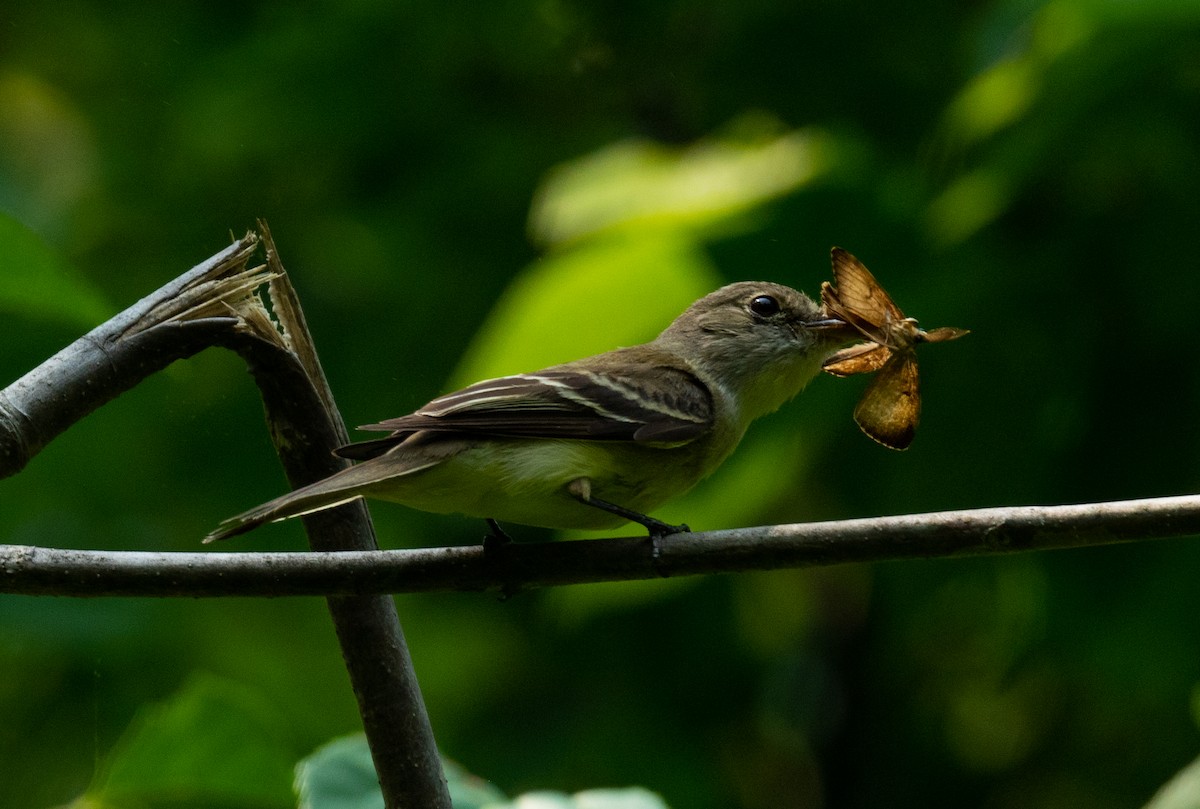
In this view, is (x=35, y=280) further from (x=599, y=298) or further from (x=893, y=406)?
(x=893, y=406)

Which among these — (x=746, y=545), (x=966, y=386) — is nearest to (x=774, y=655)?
(x=966, y=386)

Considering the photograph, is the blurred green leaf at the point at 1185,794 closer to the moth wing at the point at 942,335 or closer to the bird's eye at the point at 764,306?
the moth wing at the point at 942,335

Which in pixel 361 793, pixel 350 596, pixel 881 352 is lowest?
pixel 361 793

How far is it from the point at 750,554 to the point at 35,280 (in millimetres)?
1904

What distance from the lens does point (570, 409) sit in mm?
3846

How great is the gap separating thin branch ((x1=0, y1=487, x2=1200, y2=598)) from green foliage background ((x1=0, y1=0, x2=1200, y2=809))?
1766 mm

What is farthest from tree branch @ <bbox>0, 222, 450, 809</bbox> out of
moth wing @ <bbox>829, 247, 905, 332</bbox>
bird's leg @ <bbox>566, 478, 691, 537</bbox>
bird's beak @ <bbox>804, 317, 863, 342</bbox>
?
bird's beak @ <bbox>804, 317, 863, 342</bbox>

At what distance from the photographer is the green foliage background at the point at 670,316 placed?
4.30 meters

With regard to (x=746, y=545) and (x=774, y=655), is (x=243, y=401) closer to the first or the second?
(x=774, y=655)

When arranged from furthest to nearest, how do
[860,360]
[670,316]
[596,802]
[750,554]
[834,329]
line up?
[834,329] → [670,316] → [860,360] → [596,802] → [750,554]

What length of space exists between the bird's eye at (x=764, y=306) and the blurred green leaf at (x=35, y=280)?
2430mm

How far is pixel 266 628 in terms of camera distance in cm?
656

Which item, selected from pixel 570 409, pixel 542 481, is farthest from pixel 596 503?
pixel 570 409

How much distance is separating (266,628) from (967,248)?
4.06 m
